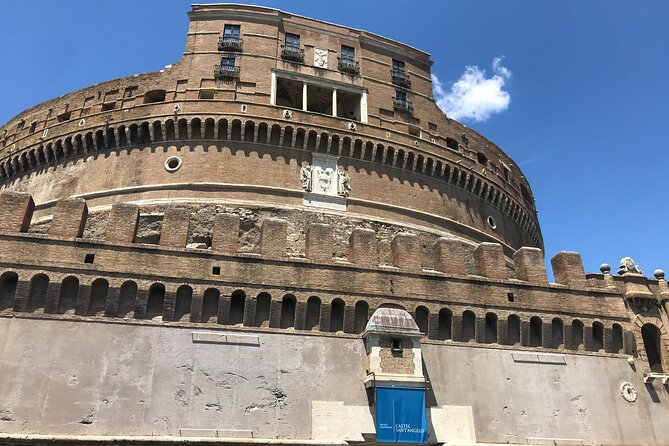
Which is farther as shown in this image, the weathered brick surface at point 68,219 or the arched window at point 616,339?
the arched window at point 616,339

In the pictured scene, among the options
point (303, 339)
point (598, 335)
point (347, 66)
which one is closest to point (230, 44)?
point (347, 66)

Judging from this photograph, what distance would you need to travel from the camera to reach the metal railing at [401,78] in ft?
84.2

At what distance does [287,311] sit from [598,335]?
8.29m

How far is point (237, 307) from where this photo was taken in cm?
1223

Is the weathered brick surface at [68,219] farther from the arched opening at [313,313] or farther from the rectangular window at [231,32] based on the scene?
the rectangular window at [231,32]

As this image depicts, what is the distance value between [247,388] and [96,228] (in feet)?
35.4

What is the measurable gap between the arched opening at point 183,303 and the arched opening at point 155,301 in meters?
0.33

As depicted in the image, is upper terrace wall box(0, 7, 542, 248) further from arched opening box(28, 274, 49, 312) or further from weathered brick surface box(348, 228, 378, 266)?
arched opening box(28, 274, 49, 312)

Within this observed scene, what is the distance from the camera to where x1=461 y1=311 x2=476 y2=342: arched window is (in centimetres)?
1320

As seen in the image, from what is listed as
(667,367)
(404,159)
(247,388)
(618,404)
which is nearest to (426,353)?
(247,388)

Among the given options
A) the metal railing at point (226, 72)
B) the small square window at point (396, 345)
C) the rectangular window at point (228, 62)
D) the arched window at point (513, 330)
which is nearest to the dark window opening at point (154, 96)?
the metal railing at point (226, 72)

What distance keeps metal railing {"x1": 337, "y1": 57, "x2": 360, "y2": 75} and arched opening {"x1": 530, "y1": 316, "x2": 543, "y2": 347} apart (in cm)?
1503

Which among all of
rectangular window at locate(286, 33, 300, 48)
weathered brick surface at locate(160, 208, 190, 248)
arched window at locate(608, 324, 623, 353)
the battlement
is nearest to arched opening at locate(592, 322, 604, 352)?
the battlement

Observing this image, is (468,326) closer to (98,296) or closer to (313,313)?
(313,313)
